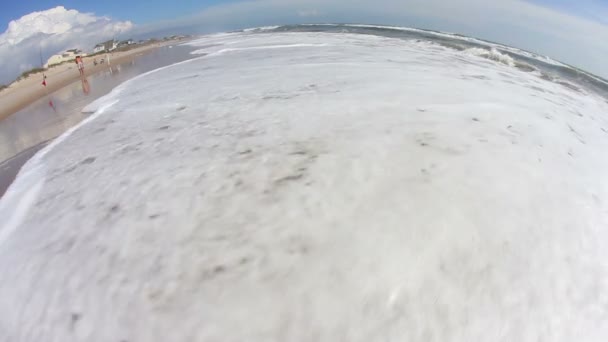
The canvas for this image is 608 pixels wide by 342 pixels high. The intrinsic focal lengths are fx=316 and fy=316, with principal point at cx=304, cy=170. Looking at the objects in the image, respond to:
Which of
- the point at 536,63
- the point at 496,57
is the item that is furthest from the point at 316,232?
the point at 536,63

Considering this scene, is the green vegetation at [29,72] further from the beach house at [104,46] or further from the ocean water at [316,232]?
the ocean water at [316,232]

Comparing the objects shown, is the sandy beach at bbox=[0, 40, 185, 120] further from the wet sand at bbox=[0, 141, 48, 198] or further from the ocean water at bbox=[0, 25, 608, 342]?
the ocean water at bbox=[0, 25, 608, 342]

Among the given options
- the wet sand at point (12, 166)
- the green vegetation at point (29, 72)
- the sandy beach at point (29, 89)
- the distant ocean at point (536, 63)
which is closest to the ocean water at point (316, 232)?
the wet sand at point (12, 166)

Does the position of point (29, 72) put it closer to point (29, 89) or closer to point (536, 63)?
point (29, 89)

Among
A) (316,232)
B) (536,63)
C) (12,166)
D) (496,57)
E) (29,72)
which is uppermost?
(496,57)

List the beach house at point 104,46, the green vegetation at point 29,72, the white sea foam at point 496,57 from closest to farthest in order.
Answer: the white sea foam at point 496,57, the green vegetation at point 29,72, the beach house at point 104,46

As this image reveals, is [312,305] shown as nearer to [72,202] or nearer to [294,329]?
[294,329]

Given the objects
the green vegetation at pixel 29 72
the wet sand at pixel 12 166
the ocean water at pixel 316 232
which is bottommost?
the green vegetation at pixel 29 72

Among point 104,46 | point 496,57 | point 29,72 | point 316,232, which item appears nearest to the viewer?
point 316,232

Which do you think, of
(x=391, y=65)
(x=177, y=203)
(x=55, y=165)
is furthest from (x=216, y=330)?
(x=391, y=65)
